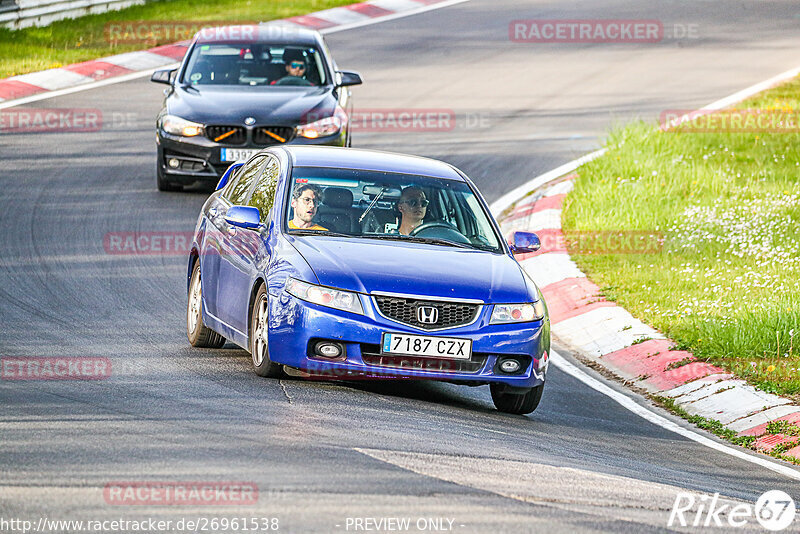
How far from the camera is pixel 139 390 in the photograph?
901cm

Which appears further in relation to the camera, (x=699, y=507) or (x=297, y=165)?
(x=297, y=165)

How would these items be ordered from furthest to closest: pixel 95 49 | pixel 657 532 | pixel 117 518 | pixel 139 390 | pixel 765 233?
pixel 95 49 < pixel 765 233 < pixel 139 390 < pixel 657 532 < pixel 117 518

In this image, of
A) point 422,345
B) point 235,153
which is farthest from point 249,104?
point 422,345

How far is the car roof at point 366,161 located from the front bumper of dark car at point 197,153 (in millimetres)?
5619

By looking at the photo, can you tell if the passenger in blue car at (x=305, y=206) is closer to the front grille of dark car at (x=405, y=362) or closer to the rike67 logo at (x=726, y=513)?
the front grille of dark car at (x=405, y=362)

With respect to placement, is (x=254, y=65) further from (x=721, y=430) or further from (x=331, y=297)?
(x=331, y=297)

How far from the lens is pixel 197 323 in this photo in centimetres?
1096

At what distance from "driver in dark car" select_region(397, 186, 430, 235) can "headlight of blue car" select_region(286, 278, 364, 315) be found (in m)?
1.15

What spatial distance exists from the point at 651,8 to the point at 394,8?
5.70m

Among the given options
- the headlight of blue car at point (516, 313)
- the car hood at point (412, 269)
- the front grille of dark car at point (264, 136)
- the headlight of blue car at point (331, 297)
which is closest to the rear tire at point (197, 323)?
the car hood at point (412, 269)

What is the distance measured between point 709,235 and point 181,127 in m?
5.94

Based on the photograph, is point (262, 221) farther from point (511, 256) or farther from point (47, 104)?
point (47, 104)

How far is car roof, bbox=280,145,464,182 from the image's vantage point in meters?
10.5

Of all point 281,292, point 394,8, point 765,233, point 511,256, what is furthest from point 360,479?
point 394,8
